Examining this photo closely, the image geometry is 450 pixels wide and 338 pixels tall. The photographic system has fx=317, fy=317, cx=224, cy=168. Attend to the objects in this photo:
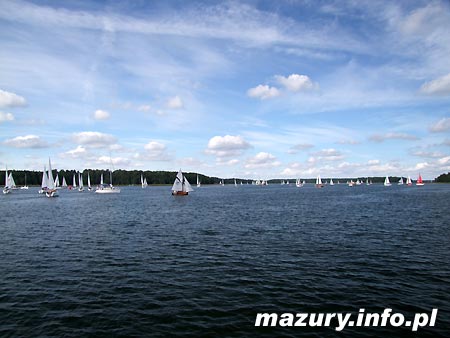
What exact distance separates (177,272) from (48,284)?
1003 centimetres

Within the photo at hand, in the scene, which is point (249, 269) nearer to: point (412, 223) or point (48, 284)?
point (48, 284)

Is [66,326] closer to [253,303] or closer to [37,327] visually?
[37,327]

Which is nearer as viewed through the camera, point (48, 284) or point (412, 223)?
point (48, 284)

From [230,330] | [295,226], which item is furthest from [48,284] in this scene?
[295,226]

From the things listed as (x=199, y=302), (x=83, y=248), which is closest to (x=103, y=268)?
(x=83, y=248)

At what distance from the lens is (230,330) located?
56.3 ft

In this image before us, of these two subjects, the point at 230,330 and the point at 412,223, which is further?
the point at 412,223

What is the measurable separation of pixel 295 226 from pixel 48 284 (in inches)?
1507

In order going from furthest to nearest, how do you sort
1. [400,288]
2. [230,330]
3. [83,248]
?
[83,248] → [400,288] → [230,330]

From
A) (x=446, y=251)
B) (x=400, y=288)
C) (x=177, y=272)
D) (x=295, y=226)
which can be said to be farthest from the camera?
(x=295, y=226)

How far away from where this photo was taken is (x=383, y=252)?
1345 inches

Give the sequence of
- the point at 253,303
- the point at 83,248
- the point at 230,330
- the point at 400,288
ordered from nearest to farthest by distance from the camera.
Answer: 1. the point at 230,330
2. the point at 253,303
3. the point at 400,288
4. the point at 83,248

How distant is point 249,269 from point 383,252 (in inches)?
633

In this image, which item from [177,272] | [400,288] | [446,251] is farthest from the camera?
[446,251]
